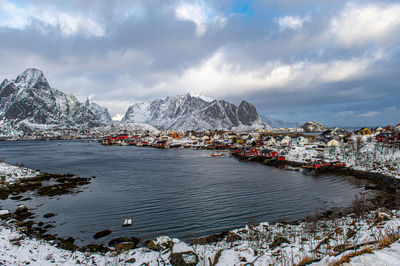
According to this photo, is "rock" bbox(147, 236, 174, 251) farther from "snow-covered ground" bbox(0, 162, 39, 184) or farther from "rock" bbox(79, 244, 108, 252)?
"snow-covered ground" bbox(0, 162, 39, 184)

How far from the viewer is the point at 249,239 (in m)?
12.1

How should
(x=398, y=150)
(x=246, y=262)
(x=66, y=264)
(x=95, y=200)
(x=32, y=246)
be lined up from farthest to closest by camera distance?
(x=398, y=150) < (x=95, y=200) < (x=32, y=246) < (x=66, y=264) < (x=246, y=262)

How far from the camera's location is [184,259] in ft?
30.2

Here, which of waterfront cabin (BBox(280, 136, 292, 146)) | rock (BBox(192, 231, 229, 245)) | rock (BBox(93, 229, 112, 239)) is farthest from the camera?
waterfront cabin (BBox(280, 136, 292, 146))

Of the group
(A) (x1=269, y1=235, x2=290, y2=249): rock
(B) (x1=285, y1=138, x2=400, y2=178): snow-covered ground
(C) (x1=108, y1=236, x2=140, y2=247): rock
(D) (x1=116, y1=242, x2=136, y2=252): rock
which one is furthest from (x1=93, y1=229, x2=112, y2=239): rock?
(B) (x1=285, y1=138, x2=400, y2=178): snow-covered ground

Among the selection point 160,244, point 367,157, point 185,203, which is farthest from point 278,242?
point 367,157

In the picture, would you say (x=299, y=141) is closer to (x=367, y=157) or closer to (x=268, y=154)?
(x=268, y=154)

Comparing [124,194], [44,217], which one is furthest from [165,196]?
[44,217]

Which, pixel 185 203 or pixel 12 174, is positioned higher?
pixel 12 174

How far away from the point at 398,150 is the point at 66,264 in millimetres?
49383

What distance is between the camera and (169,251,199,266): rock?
29.7ft

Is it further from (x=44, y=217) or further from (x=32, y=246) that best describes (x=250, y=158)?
(x=32, y=246)

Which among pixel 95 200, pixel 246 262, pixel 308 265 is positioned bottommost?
pixel 95 200

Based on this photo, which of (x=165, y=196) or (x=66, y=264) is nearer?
(x=66, y=264)
